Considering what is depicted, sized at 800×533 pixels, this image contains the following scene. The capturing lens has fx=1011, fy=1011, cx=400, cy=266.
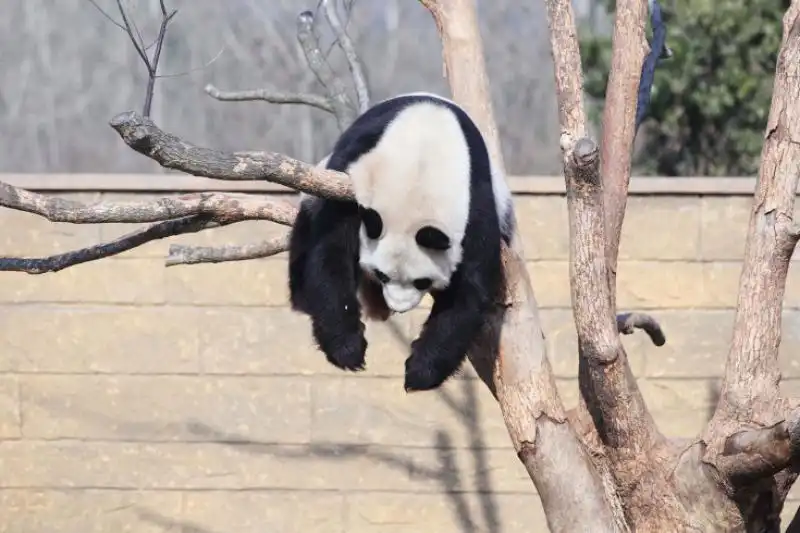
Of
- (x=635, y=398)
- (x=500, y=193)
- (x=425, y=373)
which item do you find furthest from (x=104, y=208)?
(x=635, y=398)

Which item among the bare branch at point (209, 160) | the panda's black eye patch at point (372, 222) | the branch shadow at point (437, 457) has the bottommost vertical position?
the branch shadow at point (437, 457)

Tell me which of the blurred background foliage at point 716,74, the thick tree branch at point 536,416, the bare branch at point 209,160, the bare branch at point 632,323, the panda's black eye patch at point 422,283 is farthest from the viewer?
the blurred background foliage at point 716,74

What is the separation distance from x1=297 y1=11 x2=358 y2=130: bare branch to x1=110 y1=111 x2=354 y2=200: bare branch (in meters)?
1.56

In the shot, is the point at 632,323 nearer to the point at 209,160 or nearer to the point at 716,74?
the point at 209,160

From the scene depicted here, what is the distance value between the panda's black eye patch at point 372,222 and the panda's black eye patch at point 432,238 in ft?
0.29

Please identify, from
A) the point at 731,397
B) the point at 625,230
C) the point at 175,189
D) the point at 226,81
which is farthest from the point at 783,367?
the point at 226,81

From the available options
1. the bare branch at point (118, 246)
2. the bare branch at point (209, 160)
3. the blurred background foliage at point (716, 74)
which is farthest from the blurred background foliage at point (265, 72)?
the bare branch at point (209, 160)

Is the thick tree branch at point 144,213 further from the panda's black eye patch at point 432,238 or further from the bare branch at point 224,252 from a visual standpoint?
the panda's black eye patch at point 432,238

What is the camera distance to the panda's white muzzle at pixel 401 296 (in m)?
2.35

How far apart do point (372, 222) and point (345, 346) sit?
34cm

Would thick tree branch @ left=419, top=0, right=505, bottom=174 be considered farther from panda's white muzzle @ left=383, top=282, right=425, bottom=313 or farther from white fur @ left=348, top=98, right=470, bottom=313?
panda's white muzzle @ left=383, top=282, right=425, bottom=313

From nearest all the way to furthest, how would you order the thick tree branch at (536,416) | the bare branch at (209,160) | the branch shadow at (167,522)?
the bare branch at (209,160), the thick tree branch at (536,416), the branch shadow at (167,522)

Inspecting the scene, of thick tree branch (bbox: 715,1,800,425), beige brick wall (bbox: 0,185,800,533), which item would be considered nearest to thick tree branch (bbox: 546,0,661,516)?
thick tree branch (bbox: 715,1,800,425)

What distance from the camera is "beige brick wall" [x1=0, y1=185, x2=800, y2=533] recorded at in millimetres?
3873
